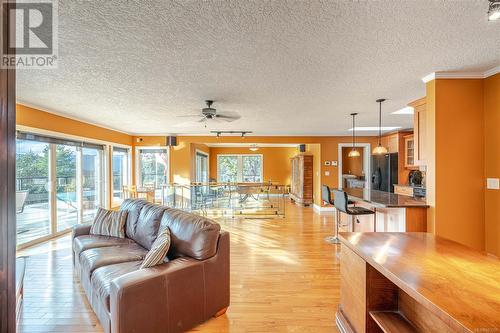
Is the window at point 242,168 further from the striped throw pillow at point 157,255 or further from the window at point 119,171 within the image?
the striped throw pillow at point 157,255

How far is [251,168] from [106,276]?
30.8ft

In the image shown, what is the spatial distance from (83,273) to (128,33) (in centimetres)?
229

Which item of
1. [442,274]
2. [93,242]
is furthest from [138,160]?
[442,274]

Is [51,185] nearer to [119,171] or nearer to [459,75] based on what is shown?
[119,171]

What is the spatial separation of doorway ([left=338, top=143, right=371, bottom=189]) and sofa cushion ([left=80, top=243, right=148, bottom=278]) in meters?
6.02

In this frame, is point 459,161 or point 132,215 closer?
point 459,161

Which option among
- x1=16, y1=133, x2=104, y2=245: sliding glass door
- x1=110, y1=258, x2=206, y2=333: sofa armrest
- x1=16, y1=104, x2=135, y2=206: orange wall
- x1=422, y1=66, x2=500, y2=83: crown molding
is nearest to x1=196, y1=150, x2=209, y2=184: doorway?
x1=16, y1=104, x2=135, y2=206: orange wall

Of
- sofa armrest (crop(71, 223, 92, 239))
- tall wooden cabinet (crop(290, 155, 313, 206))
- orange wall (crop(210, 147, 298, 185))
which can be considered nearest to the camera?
sofa armrest (crop(71, 223, 92, 239))

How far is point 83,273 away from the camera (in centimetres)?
236

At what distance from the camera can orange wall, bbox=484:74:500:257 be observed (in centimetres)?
254

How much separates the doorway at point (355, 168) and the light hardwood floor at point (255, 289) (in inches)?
140

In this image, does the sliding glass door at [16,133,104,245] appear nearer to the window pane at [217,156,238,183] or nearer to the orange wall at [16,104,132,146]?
the orange wall at [16,104,132,146]

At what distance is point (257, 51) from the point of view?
2111 mm

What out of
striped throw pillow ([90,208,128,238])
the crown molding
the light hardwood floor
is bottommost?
the light hardwood floor
